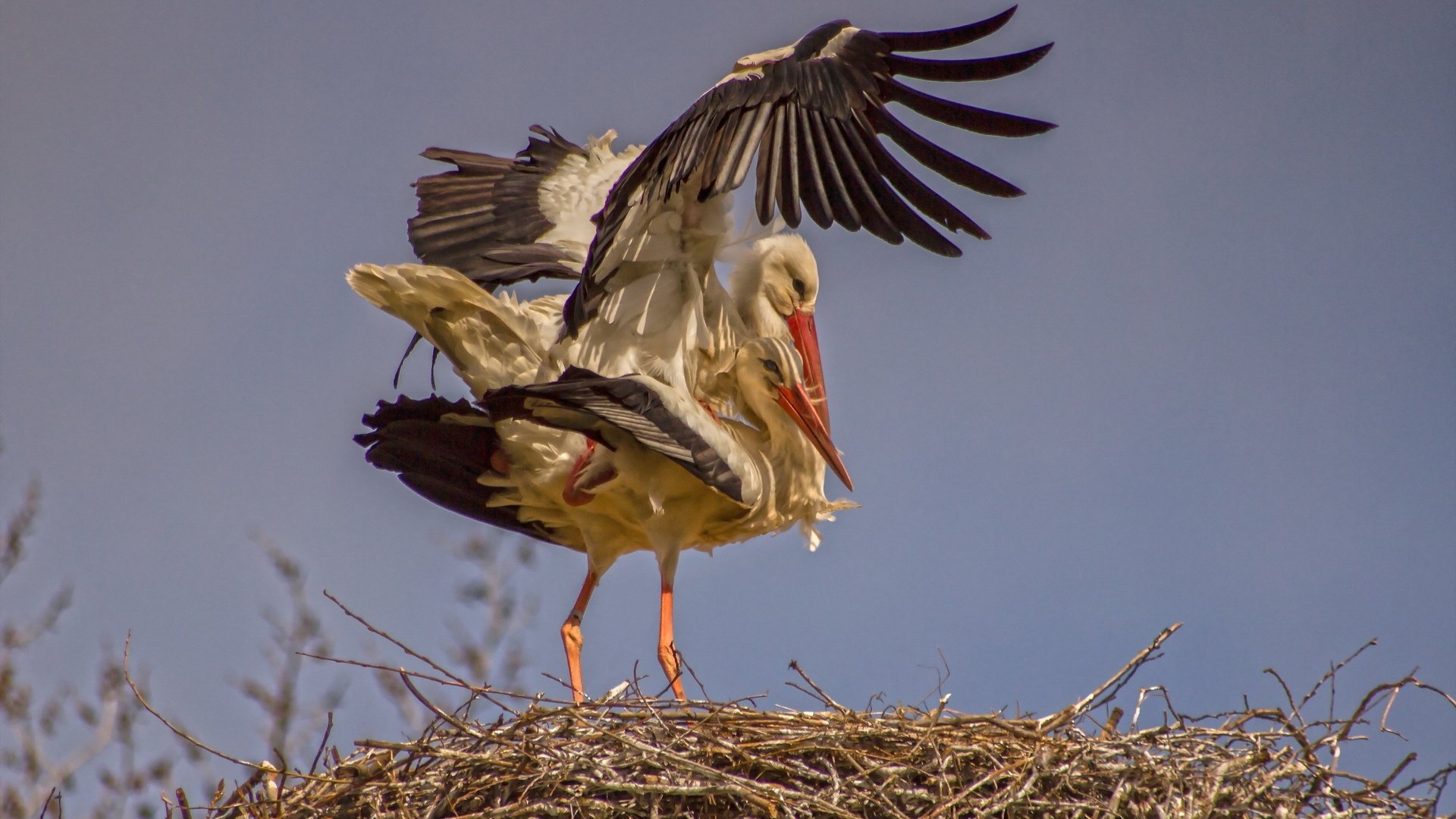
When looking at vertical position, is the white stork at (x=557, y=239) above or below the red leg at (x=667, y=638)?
above

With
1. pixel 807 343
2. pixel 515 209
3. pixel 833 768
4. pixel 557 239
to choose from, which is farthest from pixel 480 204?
pixel 833 768

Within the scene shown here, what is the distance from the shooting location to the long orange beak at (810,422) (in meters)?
5.31

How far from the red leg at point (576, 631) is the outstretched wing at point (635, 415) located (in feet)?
3.12

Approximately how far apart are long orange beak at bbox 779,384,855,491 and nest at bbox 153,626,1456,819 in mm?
1230

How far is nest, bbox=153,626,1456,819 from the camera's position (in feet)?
12.9

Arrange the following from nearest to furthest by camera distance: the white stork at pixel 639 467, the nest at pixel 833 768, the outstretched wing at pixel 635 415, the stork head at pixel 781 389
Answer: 1. the nest at pixel 833 768
2. the outstretched wing at pixel 635 415
3. the white stork at pixel 639 467
4. the stork head at pixel 781 389

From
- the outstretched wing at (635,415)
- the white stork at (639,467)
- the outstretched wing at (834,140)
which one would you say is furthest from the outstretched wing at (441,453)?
the outstretched wing at (834,140)

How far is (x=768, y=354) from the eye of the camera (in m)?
5.32

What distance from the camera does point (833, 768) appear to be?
159 inches

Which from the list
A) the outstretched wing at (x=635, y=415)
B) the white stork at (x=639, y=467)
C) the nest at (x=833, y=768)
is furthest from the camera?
the white stork at (x=639, y=467)

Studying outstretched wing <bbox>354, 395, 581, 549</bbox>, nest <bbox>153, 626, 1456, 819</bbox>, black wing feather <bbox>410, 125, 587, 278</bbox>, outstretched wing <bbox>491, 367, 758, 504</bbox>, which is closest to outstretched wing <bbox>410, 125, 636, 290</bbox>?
A: black wing feather <bbox>410, 125, 587, 278</bbox>

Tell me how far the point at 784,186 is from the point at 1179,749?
6.12ft

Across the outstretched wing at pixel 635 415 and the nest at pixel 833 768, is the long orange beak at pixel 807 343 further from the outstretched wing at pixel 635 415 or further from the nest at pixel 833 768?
the nest at pixel 833 768

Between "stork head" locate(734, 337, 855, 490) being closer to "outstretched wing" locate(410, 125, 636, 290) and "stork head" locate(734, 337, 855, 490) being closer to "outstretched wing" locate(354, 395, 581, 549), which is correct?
"outstretched wing" locate(410, 125, 636, 290)
